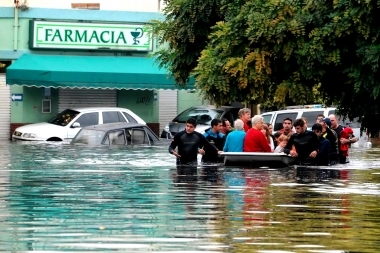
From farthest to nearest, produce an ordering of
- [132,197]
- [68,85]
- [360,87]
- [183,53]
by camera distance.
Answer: [68,85]
[183,53]
[360,87]
[132,197]

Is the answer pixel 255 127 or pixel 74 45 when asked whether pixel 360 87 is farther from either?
pixel 74 45

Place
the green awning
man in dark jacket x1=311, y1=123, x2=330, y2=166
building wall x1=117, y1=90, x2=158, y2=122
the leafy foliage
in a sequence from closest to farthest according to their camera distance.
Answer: the leafy foliage
man in dark jacket x1=311, y1=123, x2=330, y2=166
the green awning
building wall x1=117, y1=90, x2=158, y2=122

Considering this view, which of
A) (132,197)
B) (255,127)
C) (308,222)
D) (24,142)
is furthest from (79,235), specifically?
(24,142)

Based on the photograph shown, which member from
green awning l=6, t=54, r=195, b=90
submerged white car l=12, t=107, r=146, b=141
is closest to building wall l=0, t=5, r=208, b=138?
green awning l=6, t=54, r=195, b=90

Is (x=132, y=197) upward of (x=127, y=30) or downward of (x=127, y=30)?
downward

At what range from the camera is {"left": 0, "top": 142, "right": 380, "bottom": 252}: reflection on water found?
10.9 metres

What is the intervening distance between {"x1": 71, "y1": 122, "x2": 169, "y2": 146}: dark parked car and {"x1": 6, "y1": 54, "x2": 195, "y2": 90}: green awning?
377 inches

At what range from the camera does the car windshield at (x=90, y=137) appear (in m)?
33.8

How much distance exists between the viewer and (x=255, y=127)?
24.0m

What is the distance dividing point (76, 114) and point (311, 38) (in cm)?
1720

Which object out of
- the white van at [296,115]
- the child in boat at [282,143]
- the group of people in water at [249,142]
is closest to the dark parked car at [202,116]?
the white van at [296,115]

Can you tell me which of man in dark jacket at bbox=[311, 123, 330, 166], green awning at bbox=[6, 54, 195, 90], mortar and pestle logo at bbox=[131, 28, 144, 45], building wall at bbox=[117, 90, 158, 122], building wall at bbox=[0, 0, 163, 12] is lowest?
man in dark jacket at bbox=[311, 123, 330, 166]

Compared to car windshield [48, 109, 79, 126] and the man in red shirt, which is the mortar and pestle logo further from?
the man in red shirt

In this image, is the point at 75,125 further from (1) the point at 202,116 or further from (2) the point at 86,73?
(2) the point at 86,73
